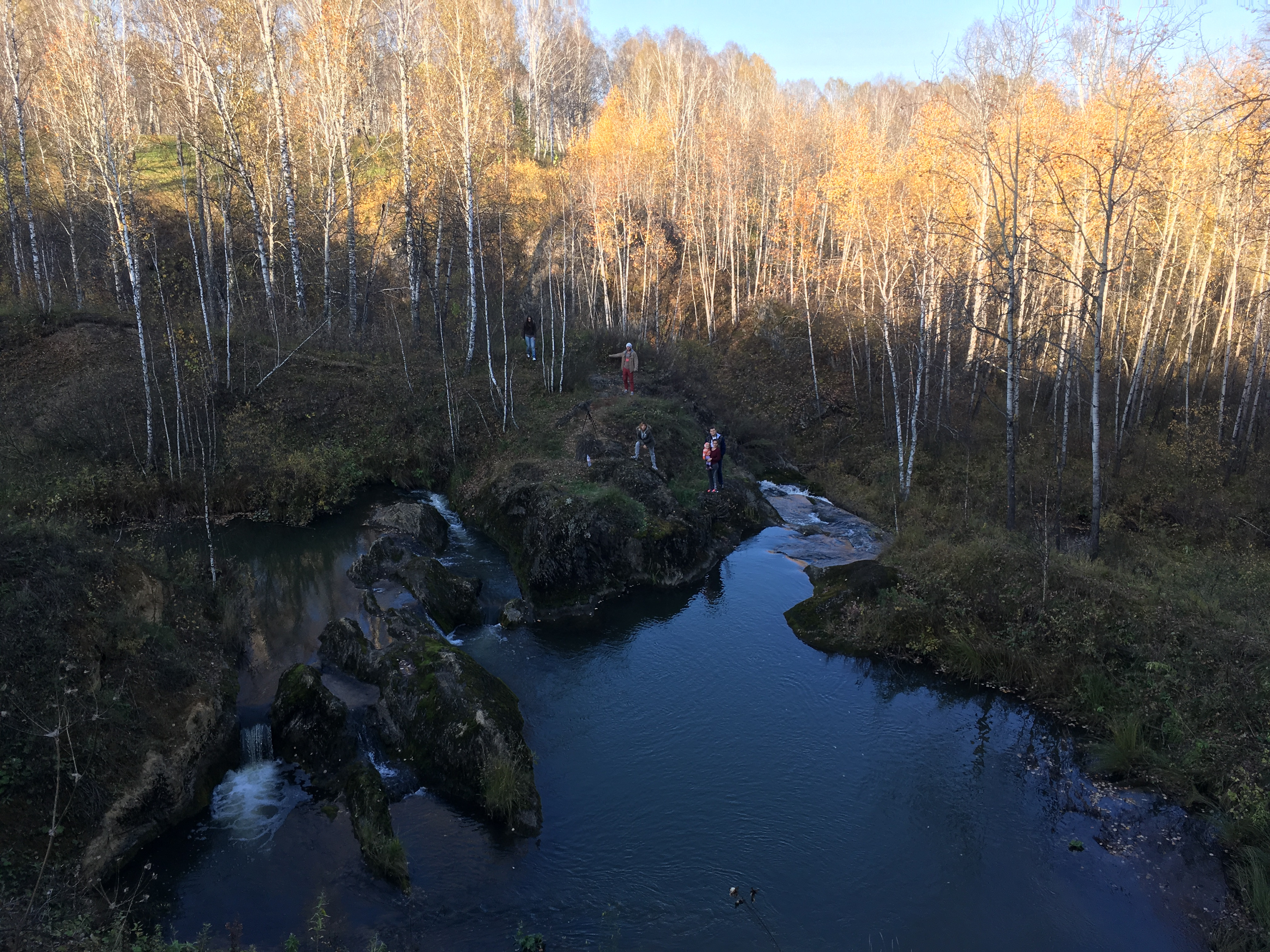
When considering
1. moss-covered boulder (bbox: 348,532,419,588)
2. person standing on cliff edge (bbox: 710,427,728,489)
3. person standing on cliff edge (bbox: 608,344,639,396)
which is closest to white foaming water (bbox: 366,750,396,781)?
moss-covered boulder (bbox: 348,532,419,588)

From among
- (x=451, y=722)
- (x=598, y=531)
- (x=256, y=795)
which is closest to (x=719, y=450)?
(x=598, y=531)

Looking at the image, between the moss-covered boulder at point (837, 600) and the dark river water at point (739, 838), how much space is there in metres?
0.98

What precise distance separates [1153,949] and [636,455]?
14.5 metres

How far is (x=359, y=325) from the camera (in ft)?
95.5

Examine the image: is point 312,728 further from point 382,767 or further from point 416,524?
point 416,524

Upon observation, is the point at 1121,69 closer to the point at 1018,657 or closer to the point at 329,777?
the point at 1018,657

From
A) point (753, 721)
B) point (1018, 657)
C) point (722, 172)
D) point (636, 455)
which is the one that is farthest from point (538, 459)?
point (722, 172)

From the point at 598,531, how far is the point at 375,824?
8648mm

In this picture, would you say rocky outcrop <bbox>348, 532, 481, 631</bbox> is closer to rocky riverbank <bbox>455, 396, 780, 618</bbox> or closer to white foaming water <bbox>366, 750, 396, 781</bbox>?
rocky riverbank <bbox>455, 396, 780, 618</bbox>

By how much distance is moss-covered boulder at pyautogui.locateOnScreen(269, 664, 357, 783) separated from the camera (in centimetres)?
1010

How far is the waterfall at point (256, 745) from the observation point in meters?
10.2

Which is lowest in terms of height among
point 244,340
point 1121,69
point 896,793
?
point 896,793

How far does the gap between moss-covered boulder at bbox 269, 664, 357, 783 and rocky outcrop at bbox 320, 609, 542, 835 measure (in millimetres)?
519

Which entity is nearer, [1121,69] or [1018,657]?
[1018,657]
